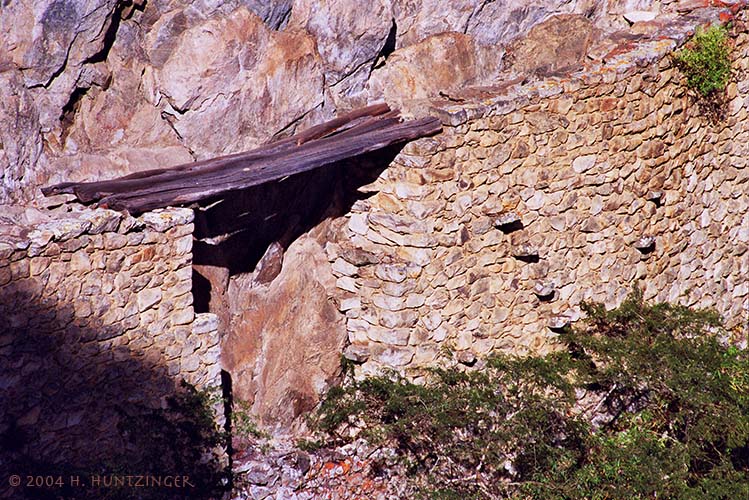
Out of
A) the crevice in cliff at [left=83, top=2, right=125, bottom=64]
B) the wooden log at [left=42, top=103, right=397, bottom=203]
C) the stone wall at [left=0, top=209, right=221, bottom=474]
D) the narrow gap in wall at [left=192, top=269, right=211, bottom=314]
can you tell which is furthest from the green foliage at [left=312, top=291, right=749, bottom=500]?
the crevice in cliff at [left=83, top=2, right=125, bottom=64]

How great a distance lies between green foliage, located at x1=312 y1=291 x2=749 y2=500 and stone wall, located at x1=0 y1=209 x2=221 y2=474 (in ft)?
4.89

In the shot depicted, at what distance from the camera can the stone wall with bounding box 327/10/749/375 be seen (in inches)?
250

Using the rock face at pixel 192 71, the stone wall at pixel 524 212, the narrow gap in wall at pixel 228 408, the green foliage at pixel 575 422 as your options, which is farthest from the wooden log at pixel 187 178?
the green foliage at pixel 575 422

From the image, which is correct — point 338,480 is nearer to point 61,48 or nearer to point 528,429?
point 528,429

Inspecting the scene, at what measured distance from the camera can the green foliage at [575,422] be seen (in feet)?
19.8

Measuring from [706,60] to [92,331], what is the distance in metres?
5.18

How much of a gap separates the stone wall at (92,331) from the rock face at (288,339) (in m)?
0.61

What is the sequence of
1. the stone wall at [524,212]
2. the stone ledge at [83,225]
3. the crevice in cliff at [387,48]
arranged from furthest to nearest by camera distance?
the crevice in cliff at [387,48], the stone wall at [524,212], the stone ledge at [83,225]

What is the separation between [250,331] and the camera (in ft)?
21.1

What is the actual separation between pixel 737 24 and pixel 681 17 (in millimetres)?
455

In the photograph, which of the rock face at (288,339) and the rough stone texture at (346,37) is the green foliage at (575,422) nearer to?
the rock face at (288,339)

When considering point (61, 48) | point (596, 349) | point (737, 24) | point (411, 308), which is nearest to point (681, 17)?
point (737, 24)

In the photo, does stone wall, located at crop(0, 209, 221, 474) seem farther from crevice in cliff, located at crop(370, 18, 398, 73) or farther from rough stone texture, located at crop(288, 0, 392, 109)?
crevice in cliff, located at crop(370, 18, 398, 73)

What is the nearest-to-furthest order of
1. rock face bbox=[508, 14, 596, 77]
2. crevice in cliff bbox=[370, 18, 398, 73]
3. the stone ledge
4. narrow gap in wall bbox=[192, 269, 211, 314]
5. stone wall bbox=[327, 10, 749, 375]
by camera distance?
1. the stone ledge
2. narrow gap in wall bbox=[192, 269, 211, 314]
3. stone wall bbox=[327, 10, 749, 375]
4. crevice in cliff bbox=[370, 18, 398, 73]
5. rock face bbox=[508, 14, 596, 77]
